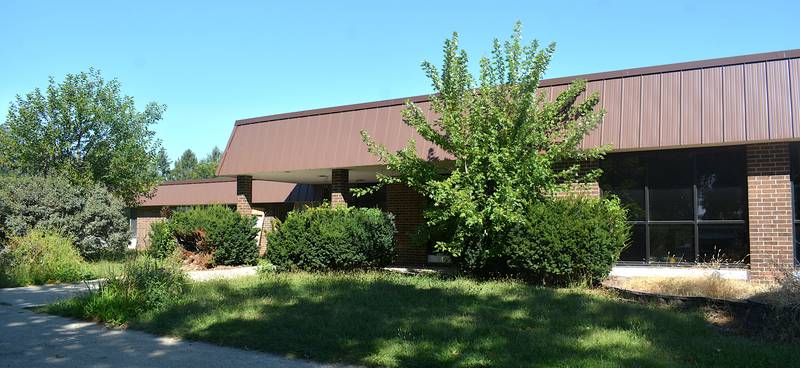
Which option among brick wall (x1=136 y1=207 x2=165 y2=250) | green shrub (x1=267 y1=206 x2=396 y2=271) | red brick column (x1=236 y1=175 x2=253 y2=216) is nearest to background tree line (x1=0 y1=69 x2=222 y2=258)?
red brick column (x1=236 y1=175 x2=253 y2=216)

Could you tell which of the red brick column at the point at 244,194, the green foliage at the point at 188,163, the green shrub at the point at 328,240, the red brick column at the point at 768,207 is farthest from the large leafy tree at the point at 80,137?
the green foliage at the point at 188,163

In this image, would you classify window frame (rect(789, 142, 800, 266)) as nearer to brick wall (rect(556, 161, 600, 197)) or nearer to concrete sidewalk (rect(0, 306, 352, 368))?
brick wall (rect(556, 161, 600, 197))

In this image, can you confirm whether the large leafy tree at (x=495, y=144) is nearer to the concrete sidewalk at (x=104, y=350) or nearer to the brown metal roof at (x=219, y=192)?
the concrete sidewalk at (x=104, y=350)

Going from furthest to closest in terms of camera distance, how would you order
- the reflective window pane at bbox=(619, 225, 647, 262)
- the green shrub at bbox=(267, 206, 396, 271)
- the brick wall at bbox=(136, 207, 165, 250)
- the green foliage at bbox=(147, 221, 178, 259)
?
the brick wall at bbox=(136, 207, 165, 250)
the green foliage at bbox=(147, 221, 178, 259)
the green shrub at bbox=(267, 206, 396, 271)
the reflective window pane at bbox=(619, 225, 647, 262)

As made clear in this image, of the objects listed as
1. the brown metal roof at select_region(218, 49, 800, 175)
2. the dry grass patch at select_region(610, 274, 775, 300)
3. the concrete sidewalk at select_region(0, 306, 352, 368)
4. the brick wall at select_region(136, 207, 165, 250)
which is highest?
the brown metal roof at select_region(218, 49, 800, 175)

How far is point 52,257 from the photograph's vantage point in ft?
47.0

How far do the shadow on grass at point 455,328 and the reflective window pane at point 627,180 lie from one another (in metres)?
3.64

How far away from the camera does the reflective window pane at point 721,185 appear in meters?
12.5

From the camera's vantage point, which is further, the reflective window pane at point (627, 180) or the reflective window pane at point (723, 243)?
the reflective window pane at point (627, 180)

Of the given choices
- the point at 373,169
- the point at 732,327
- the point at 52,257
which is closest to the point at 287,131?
A: the point at 373,169

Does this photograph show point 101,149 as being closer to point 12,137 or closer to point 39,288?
point 12,137

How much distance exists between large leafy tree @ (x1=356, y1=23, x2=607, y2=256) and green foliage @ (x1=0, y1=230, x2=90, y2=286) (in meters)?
7.64

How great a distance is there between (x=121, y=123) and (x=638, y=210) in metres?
16.3

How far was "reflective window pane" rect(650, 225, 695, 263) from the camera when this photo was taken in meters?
12.9
